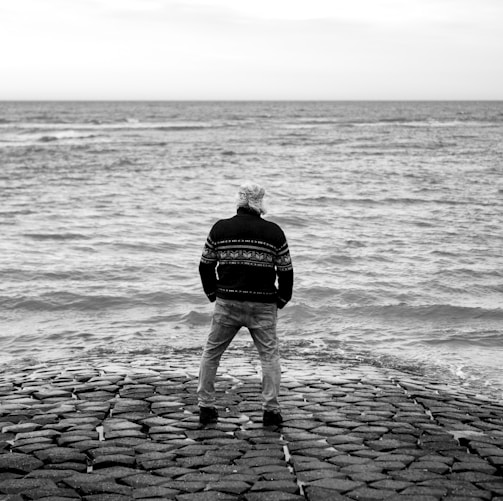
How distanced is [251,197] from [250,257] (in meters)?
0.48

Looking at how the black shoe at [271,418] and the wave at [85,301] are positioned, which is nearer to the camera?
the black shoe at [271,418]

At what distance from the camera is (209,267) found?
6297 mm

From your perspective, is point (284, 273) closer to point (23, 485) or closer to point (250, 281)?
point (250, 281)

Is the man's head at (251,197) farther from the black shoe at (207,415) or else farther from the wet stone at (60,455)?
the wet stone at (60,455)

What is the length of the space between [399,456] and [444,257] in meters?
12.0

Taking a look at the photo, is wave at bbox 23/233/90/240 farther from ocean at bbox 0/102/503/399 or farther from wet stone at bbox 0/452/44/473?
wet stone at bbox 0/452/44/473

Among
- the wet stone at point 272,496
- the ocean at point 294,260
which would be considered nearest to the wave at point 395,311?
the ocean at point 294,260

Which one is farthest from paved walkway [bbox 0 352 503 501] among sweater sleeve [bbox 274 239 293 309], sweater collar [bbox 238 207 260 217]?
sweater collar [bbox 238 207 260 217]

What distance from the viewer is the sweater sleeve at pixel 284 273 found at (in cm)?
620

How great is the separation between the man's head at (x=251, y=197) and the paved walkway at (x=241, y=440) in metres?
1.76

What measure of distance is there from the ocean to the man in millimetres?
3237

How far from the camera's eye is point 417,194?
28047mm

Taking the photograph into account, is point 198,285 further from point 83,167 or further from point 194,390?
point 83,167

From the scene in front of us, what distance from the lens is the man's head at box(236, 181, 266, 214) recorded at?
616 cm
